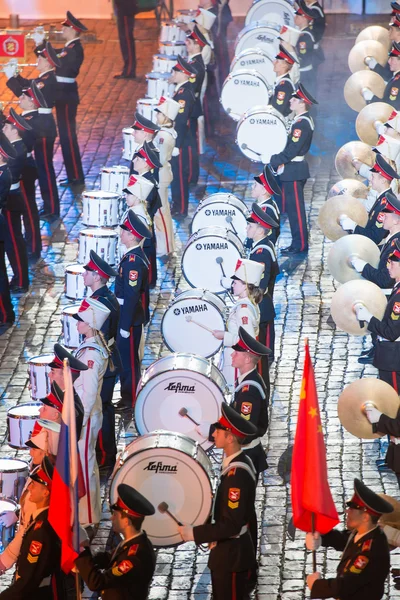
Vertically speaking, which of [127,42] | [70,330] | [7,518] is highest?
[127,42]

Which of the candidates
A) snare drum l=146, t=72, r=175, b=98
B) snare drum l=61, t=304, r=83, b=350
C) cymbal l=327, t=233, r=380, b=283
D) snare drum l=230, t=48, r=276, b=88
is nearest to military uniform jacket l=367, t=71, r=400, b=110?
snare drum l=230, t=48, r=276, b=88

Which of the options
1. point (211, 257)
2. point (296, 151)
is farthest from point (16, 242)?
Answer: point (296, 151)

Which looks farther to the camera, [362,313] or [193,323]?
[193,323]

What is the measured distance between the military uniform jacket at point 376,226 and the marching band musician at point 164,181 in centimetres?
314

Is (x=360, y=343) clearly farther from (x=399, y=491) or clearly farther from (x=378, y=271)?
(x=399, y=491)

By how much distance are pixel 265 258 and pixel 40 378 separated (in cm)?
300

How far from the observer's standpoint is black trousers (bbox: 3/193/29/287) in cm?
1587

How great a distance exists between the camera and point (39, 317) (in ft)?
50.4

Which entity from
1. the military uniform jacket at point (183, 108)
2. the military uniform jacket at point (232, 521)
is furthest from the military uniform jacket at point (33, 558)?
the military uniform jacket at point (183, 108)

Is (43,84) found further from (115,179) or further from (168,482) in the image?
(168,482)

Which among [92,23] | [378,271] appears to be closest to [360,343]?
[378,271]

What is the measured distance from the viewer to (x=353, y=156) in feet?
53.2

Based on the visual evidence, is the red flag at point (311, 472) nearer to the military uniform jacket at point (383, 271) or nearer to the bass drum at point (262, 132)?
the military uniform jacket at point (383, 271)

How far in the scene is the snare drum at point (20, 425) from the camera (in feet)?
37.2
